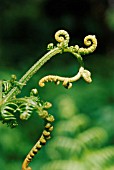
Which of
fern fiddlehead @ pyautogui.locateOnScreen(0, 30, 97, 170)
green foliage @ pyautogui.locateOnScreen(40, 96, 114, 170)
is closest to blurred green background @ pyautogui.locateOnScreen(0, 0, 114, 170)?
green foliage @ pyautogui.locateOnScreen(40, 96, 114, 170)

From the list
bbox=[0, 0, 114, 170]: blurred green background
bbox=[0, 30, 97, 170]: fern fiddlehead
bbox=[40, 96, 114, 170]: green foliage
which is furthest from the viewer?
bbox=[0, 0, 114, 170]: blurred green background

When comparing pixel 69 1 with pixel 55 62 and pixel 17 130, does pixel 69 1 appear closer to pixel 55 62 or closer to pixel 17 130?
pixel 55 62

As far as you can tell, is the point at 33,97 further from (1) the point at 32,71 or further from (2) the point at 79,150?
(2) the point at 79,150

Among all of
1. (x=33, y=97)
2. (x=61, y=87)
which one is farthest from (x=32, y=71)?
(x=61, y=87)

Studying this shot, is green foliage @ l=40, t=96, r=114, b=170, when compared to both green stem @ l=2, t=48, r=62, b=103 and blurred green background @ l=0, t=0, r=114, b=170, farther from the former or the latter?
green stem @ l=2, t=48, r=62, b=103

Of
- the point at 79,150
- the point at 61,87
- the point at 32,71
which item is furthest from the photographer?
the point at 61,87

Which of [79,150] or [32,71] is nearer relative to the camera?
[32,71]
